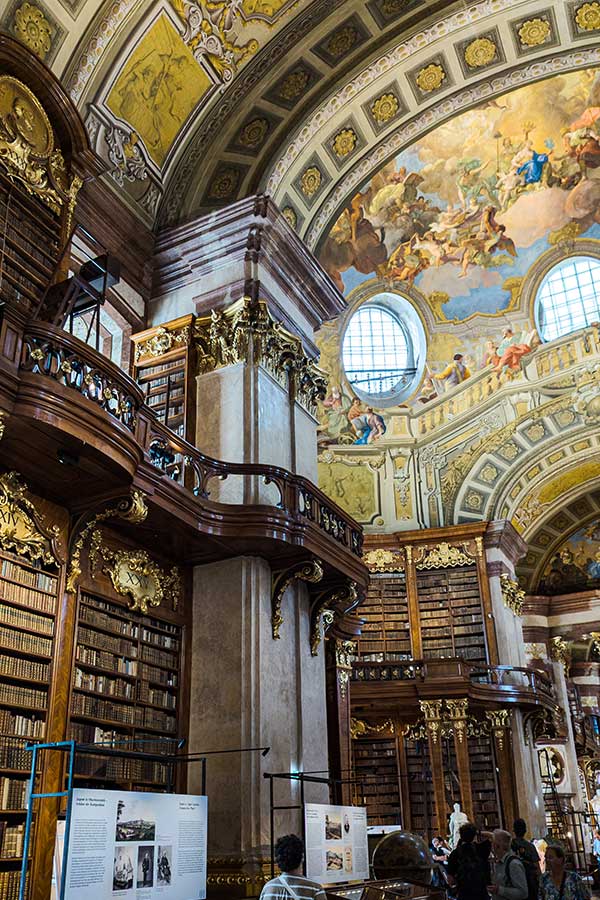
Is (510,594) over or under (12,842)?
over

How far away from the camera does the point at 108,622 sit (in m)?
8.99

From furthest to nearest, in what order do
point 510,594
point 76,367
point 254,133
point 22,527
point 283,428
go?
point 510,594 < point 254,133 < point 283,428 < point 22,527 < point 76,367

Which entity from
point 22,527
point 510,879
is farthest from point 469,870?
point 22,527

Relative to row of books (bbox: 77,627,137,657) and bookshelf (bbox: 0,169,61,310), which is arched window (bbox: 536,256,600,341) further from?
row of books (bbox: 77,627,137,657)

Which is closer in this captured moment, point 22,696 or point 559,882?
point 559,882

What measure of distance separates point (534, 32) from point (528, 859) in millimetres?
12524

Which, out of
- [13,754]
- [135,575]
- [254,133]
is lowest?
[13,754]

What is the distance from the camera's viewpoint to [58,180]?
33.1ft

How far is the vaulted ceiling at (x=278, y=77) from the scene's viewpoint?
37.3 feet

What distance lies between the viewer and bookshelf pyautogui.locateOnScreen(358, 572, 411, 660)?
20.4 metres

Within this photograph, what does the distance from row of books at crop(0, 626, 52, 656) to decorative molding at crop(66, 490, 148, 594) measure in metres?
0.58

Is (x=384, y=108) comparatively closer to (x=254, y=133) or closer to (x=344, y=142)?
(x=344, y=142)

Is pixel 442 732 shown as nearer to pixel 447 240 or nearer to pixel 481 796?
pixel 481 796

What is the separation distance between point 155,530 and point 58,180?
166 inches
